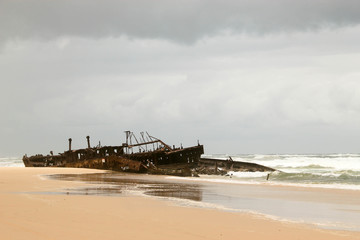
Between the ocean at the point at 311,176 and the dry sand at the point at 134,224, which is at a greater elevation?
the dry sand at the point at 134,224

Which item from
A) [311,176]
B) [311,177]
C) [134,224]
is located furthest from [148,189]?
[311,176]

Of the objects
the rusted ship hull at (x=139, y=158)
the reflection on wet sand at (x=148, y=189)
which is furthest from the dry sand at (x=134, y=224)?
the rusted ship hull at (x=139, y=158)

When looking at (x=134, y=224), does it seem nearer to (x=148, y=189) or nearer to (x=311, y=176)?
(x=148, y=189)

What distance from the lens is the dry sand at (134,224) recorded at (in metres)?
7.15

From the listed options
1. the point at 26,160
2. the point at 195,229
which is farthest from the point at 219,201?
the point at 26,160

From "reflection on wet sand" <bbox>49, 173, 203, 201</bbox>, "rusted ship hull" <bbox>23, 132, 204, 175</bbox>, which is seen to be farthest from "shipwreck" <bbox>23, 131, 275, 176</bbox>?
"reflection on wet sand" <bbox>49, 173, 203, 201</bbox>

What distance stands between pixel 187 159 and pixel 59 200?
2439 centimetres

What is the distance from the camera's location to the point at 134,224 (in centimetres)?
816

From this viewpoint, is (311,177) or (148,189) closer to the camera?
(148,189)

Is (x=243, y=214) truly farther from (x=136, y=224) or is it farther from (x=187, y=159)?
(x=187, y=159)

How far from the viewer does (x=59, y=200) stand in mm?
11734

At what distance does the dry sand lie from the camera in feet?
23.5

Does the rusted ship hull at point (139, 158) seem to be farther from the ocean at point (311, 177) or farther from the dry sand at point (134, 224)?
the dry sand at point (134, 224)

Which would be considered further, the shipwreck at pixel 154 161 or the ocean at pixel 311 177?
the shipwreck at pixel 154 161
